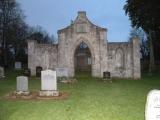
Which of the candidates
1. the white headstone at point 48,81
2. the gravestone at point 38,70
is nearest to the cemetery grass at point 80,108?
the white headstone at point 48,81

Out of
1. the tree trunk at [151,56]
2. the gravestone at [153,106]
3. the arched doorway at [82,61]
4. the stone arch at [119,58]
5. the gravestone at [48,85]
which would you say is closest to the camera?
the gravestone at [153,106]

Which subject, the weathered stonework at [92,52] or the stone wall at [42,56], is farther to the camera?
the stone wall at [42,56]

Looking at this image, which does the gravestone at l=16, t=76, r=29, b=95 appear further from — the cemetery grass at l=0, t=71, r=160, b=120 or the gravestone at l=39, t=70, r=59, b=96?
the cemetery grass at l=0, t=71, r=160, b=120

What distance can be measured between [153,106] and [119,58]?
113 feet

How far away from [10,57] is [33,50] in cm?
2742

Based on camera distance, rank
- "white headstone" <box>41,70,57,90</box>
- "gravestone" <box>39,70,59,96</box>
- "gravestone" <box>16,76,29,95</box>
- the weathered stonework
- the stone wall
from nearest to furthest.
Answer: "gravestone" <box>39,70,59,96</box>, "white headstone" <box>41,70,57,90</box>, "gravestone" <box>16,76,29,95</box>, the weathered stonework, the stone wall

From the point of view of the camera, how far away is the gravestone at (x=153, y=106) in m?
9.71

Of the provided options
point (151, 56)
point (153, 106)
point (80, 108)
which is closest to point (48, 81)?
point (80, 108)

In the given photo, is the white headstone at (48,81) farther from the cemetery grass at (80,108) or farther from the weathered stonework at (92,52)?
the weathered stonework at (92,52)

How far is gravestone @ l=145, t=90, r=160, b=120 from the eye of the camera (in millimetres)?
9711

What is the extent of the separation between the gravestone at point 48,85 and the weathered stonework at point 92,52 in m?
19.3

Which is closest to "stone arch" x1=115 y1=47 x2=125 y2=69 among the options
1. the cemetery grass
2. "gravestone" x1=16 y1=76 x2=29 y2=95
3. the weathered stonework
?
the weathered stonework

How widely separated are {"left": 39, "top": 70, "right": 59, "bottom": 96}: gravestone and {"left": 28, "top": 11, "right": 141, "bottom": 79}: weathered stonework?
19.3 m

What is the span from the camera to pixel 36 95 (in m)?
24.5
